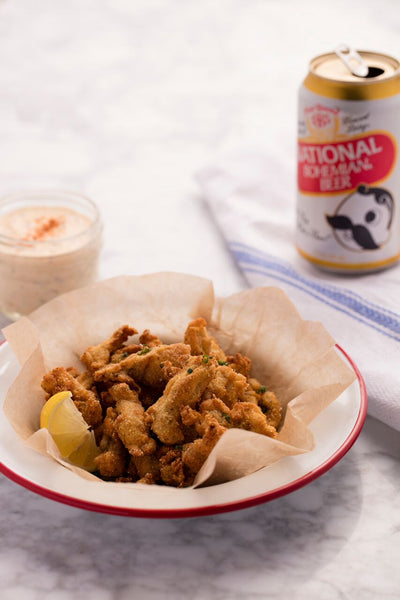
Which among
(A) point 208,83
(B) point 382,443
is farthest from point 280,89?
(B) point 382,443

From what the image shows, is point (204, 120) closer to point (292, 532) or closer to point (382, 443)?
point (382, 443)

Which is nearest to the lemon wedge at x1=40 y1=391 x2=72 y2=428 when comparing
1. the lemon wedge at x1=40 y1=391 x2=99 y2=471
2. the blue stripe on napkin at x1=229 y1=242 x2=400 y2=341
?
the lemon wedge at x1=40 y1=391 x2=99 y2=471

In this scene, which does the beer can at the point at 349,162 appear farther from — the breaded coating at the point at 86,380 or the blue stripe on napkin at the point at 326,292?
the breaded coating at the point at 86,380

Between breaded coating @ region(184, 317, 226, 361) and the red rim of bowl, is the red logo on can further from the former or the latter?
the red rim of bowl

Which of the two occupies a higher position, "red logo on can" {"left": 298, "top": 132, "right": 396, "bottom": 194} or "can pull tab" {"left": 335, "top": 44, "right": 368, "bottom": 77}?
"can pull tab" {"left": 335, "top": 44, "right": 368, "bottom": 77}

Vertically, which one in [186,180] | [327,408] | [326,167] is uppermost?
[326,167]

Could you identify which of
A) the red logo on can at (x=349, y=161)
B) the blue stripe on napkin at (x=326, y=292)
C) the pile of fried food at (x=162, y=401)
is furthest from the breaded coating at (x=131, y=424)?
the red logo on can at (x=349, y=161)
